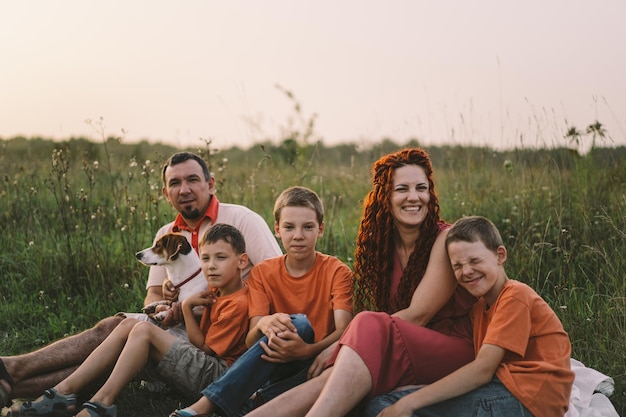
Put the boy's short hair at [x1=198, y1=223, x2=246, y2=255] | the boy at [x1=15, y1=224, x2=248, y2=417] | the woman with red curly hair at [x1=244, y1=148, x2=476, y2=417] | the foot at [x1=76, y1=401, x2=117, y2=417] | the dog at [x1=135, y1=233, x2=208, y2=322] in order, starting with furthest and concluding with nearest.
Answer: the dog at [x1=135, y1=233, x2=208, y2=322]
the boy's short hair at [x1=198, y1=223, x2=246, y2=255]
the boy at [x1=15, y1=224, x2=248, y2=417]
the foot at [x1=76, y1=401, x2=117, y2=417]
the woman with red curly hair at [x1=244, y1=148, x2=476, y2=417]

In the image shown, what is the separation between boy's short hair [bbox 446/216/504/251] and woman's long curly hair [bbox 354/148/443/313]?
38 cm

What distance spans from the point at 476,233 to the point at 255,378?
133 centimetres

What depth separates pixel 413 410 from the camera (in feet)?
Result: 10.8

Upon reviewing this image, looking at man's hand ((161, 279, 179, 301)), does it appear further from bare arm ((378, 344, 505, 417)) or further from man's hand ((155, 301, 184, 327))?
bare arm ((378, 344, 505, 417))

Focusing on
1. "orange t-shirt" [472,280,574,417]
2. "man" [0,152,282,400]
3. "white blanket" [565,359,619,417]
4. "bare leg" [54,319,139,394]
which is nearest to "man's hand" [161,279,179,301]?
"man" [0,152,282,400]

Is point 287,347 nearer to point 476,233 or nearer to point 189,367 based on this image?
point 189,367

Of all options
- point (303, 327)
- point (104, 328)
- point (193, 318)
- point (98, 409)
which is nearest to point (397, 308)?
point (303, 327)

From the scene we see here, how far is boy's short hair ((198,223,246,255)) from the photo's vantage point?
4.08m

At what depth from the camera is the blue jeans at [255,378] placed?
365cm

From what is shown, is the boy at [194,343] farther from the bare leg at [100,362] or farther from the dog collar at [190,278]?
the dog collar at [190,278]

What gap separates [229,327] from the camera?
13.2 feet

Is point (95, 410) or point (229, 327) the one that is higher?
point (229, 327)

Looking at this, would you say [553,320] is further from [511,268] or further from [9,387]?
[9,387]

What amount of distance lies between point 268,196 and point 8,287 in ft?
9.26
